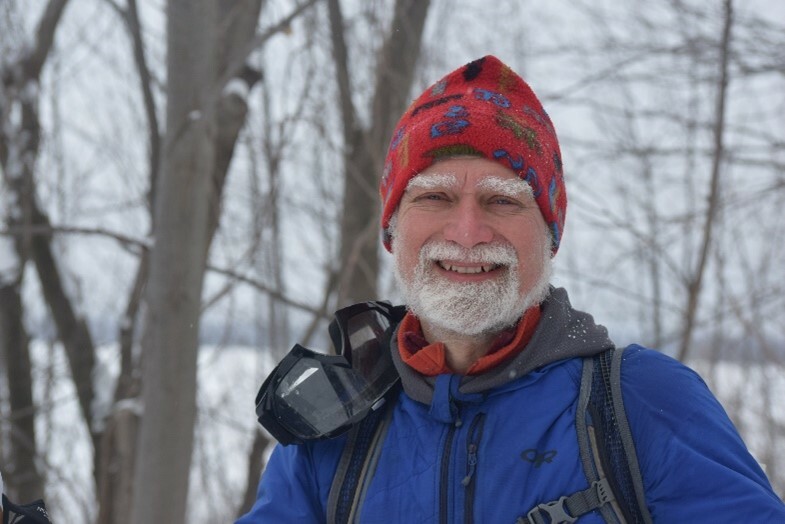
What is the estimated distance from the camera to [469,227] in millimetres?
1628

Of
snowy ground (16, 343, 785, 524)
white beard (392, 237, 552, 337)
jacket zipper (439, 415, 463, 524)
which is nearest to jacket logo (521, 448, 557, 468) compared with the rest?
jacket zipper (439, 415, 463, 524)

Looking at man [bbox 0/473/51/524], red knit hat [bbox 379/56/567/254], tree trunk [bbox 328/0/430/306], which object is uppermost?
tree trunk [bbox 328/0/430/306]

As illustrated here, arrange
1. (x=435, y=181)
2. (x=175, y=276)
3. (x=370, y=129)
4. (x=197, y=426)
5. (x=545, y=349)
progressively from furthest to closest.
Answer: (x=197, y=426) < (x=370, y=129) < (x=175, y=276) < (x=435, y=181) < (x=545, y=349)

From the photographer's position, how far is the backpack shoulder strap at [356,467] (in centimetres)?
153

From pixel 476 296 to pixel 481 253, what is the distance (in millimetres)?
86

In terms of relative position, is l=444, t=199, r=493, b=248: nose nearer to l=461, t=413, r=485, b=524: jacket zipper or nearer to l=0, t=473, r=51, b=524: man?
l=461, t=413, r=485, b=524: jacket zipper

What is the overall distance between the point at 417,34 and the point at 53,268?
2923 mm

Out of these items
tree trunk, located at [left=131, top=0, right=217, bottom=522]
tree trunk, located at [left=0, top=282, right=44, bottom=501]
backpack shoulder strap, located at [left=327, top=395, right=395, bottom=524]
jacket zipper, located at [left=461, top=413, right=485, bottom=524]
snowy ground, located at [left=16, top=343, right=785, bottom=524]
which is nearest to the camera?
jacket zipper, located at [left=461, top=413, right=485, bottom=524]

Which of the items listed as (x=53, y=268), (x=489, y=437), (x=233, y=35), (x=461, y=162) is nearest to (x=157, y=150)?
(x=233, y=35)

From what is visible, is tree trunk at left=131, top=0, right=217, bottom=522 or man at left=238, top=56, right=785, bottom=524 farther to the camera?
tree trunk at left=131, top=0, right=217, bottom=522

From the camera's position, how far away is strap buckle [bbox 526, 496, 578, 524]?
4.47 ft

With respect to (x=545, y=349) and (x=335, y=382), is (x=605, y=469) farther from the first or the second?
(x=335, y=382)

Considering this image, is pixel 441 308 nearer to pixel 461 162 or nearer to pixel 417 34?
pixel 461 162

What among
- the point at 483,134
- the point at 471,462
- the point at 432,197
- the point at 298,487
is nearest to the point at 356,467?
the point at 298,487
